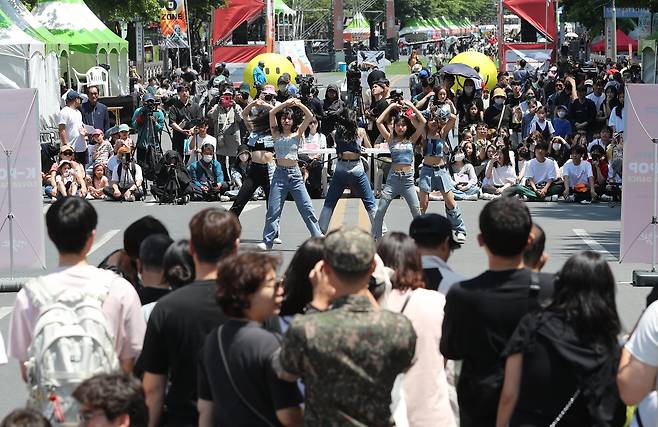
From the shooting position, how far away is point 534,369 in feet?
18.0

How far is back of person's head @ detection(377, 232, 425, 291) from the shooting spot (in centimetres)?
621

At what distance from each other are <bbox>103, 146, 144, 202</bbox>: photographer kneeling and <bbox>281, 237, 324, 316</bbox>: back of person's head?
17.4 m

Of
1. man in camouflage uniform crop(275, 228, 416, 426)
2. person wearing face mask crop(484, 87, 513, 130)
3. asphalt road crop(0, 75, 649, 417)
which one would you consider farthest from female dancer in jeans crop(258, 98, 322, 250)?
person wearing face mask crop(484, 87, 513, 130)

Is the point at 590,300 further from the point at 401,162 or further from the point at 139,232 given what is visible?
the point at 401,162

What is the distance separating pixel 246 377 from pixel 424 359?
3.69ft

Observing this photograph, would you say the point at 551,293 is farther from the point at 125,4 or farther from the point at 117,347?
the point at 125,4

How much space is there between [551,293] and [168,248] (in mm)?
1751

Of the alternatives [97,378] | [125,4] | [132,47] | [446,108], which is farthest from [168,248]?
[132,47]

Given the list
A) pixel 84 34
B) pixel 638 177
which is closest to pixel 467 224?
pixel 638 177

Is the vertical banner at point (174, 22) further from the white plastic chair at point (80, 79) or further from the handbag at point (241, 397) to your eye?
the handbag at point (241, 397)

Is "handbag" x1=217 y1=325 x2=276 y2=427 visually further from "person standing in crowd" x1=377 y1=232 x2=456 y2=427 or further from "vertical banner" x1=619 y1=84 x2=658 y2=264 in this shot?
"vertical banner" x1=619 y1=84 x2=658 y2=264

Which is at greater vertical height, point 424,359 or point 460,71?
point 460,71

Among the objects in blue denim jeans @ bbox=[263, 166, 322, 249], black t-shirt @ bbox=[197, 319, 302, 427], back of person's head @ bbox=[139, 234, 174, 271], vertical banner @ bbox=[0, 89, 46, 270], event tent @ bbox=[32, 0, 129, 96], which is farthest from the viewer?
event tent @ bbox=[32, 0, 129, 96]

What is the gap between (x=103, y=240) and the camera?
60.6 feet
